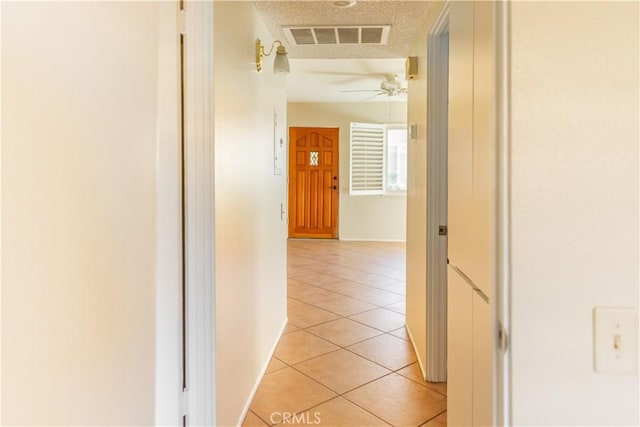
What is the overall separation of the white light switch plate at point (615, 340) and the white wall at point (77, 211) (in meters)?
0.87

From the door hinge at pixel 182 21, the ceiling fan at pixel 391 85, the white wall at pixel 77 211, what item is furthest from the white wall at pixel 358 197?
the white wall at pixel 77 211

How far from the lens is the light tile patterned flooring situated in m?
2.07

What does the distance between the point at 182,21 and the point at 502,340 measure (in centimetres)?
124

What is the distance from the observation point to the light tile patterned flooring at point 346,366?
6.79 feet

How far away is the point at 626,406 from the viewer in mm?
672

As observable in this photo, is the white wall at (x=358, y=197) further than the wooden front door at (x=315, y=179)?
No

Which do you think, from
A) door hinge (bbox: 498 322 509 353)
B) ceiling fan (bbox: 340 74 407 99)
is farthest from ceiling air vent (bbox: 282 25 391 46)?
ceiling fan (bbox: 340 74 407 99)

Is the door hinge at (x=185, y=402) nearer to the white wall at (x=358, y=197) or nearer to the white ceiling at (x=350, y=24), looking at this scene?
the white ceiling at (x=350, y=24)

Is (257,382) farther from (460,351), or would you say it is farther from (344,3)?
(344,3)

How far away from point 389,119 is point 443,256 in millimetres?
Answer: 5416

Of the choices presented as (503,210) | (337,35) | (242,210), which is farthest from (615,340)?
(337,35)

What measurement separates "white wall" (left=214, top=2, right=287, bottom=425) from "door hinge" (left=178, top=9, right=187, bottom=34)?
0.76ft

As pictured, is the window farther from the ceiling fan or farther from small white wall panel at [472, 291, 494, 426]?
small white wall panel at [472, 291, 494, 426]

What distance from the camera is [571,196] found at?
68 cm
